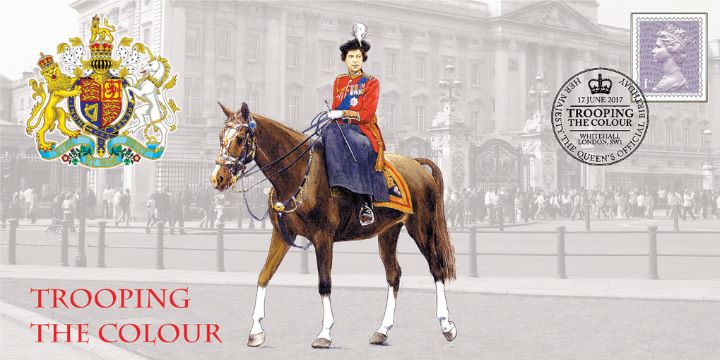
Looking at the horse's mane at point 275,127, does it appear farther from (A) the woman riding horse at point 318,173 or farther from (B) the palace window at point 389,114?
(B) the palace window at point 389,114

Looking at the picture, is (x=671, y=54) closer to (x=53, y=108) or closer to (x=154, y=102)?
(x=154, y=102)

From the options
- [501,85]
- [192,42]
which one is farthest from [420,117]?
[192,42]

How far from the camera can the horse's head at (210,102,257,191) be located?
176 inches

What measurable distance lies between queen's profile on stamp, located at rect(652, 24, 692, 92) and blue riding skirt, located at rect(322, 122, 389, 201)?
541 cm

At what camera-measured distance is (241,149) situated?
4.62 meters

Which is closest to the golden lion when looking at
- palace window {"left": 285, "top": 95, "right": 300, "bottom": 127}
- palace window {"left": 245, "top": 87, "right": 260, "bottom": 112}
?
palace window {"left": 245, "top": 87, "right": 260, "bottom": 112}

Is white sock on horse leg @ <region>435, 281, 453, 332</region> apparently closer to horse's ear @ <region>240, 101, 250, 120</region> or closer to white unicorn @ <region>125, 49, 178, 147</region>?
horse's ear @ <region>240, 101, 250, 120</region>

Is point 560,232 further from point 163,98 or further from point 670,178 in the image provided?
point 670,178

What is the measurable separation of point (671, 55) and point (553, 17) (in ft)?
189

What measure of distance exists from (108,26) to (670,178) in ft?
200

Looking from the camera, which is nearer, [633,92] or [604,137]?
[633,92]

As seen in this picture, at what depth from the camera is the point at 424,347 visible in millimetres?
6457

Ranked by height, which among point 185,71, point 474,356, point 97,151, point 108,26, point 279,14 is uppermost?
point 279,14

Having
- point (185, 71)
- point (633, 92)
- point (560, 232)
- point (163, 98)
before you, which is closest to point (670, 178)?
point (185, 71)
